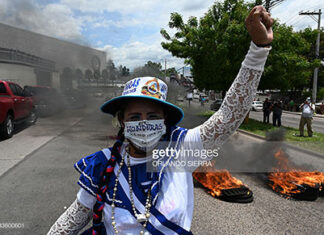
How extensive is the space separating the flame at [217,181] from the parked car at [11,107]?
6994 mm

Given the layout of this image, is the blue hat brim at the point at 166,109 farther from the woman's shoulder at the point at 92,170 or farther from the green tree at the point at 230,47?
the green tree at the point at 230,47

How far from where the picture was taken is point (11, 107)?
27.4 feet

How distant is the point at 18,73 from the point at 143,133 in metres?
22.0

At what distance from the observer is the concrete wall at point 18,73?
57.9ft

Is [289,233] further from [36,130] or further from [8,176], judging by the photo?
[36,130]

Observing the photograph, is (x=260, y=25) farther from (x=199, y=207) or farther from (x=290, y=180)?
(x=290, y=180)

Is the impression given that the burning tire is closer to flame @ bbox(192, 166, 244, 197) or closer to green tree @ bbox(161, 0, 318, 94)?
flame @ bbox(192, 166, 244, 197)

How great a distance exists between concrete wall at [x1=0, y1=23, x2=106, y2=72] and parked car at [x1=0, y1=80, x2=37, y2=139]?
15.2 meters

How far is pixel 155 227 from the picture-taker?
114 centimetres

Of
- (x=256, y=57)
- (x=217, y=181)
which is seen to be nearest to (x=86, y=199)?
(x=256, y=57)

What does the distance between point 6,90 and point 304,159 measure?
10.4 m

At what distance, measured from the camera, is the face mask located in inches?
51.8

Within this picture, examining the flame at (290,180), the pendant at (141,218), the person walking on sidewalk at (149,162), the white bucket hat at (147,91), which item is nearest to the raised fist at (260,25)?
the person walking on sidewalk at (149,162)

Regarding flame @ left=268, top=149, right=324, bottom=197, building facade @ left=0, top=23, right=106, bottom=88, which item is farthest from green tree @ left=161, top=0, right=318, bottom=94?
building facade @ left=0, top=23, right=106, bottom=88
